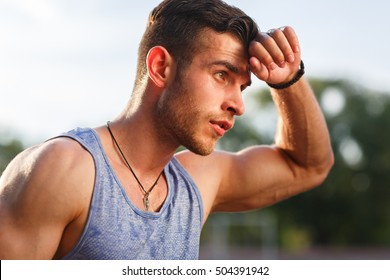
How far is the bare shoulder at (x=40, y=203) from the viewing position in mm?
2463

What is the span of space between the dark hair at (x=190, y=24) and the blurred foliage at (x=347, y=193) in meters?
33.0

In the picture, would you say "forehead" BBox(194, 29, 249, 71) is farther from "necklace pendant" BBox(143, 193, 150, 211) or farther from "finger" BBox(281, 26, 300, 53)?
"necklace pendant" BBox(143, 193, 150, 211)

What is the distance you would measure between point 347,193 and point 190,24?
3512 cm

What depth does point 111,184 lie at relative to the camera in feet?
8.84

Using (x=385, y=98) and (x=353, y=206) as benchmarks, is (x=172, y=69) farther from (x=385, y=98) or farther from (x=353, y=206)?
(x=385, y=98)

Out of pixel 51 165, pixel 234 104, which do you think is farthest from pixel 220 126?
pixel 51 165

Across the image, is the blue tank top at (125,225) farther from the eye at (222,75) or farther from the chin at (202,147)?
the eye at (222,75)

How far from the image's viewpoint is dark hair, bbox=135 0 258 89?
285 cm

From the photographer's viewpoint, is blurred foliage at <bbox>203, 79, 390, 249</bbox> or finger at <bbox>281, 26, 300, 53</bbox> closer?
finger at <bbox>281, 26, 300, 53</bbox>

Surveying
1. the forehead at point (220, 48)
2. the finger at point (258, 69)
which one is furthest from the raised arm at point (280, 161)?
the forehead at point (220, 48)

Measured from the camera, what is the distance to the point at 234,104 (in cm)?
280

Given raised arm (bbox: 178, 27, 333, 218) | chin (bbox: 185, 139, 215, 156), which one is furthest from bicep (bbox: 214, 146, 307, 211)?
chin (bbox: 185, 139, 215, 156)

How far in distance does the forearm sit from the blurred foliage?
106ft

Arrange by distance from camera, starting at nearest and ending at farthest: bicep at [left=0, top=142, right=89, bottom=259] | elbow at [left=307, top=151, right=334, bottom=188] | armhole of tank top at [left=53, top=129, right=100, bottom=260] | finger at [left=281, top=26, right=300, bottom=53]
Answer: bicep at [left=0, top=142, right=89, bottom=259], armhole of tank top at [left=53, top=129, right=100, bottom=260], finger at [left=281, top=26, right=300, bottom=53], elbow at [left=307, top=151, right=334, bottom=188]
